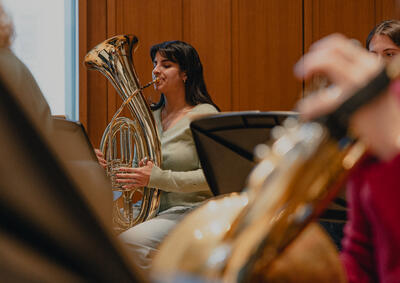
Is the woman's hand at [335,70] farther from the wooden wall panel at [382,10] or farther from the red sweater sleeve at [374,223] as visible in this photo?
the wooden wall panel at [382,10]

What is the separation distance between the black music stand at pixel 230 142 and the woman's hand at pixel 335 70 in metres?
0.57

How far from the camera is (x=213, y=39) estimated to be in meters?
2.71

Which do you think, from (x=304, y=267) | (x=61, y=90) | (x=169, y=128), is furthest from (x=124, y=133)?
(x=304, y=267)

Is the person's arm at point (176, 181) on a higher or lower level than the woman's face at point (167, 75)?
lower

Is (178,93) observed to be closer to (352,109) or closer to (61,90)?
(61,90)

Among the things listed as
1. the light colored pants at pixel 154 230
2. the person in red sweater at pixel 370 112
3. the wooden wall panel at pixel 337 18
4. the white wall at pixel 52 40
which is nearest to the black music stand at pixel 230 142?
the light colored pants at pixel 154 230

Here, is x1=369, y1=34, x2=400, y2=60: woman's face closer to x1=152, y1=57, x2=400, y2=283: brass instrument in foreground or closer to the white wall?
x1=152, y1=57, x2=400, y2=283: brass instrument in foreground

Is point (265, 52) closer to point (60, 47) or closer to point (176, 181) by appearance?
point (60, 47)

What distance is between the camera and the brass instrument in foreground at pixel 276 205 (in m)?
0.20

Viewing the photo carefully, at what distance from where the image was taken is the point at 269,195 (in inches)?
8.5

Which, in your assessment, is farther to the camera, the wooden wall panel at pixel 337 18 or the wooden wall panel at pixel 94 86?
the wooden wall panel at pixel 337 18

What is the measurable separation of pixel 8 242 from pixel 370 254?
0.46 meters

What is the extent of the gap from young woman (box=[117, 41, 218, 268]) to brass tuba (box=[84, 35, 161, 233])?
0.06 m

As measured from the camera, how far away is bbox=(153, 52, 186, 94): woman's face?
1.80m
